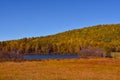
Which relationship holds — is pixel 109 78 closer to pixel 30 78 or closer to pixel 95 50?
pixel 30 78

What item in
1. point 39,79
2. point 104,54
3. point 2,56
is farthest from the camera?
point 104,54

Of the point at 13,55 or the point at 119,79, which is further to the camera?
the point at 13,55

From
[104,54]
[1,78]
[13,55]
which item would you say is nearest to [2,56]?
[13,55]

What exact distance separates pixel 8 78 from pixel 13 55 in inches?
2268

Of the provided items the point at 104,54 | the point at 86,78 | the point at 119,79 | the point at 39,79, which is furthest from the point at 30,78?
the point at 104,54

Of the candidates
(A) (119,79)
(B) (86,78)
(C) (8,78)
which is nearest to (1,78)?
(C) (8,78)

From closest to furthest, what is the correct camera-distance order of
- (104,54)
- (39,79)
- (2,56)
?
(39,79) → (2,56) → (104,54)

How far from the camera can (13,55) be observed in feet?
306

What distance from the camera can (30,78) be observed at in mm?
36062

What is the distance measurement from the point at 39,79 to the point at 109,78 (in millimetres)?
6453

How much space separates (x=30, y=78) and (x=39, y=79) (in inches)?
45.3

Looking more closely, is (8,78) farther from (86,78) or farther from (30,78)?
(86,78)

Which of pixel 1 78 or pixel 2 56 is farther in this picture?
pixel 2 56

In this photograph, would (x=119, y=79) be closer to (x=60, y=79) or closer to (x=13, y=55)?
(x=60, y=79)
